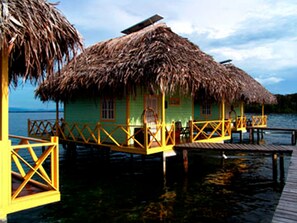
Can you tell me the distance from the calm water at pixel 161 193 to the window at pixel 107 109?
2.35 meters

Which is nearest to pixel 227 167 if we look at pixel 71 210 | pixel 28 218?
pixel 71 210

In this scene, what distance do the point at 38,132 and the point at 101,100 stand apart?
4.67 m

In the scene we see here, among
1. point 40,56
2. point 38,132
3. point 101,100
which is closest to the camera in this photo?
point 40,56

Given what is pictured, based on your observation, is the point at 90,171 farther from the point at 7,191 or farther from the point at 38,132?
the point at 7,191

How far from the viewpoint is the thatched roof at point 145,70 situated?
10273 millimetres

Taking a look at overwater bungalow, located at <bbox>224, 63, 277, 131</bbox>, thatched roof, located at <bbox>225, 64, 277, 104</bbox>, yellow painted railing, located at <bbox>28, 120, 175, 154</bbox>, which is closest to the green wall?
overwater bungalow, located at <bbox>224, 63, 277, 131</bbox>

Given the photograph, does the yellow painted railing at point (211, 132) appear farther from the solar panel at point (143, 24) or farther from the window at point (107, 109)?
the solar panel at point (143, 24)

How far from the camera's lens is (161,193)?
925 centimetres

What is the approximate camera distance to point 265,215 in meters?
7.53

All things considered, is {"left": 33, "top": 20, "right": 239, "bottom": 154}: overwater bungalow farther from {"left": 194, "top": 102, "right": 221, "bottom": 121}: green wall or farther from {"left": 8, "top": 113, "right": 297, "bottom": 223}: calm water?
{"left": 194, "top": 102, "right": 221, "bottom": 121}: green wall

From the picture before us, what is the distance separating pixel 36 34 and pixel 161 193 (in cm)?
631

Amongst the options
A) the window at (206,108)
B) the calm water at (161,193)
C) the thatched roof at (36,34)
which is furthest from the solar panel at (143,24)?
the thatched roof at (36,34)

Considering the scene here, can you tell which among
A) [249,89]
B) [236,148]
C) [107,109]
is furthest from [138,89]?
[249,89]

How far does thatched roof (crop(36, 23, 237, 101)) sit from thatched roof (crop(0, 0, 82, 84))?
3.69 meters
